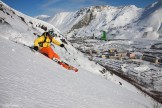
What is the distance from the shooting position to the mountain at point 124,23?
9481 centimetres

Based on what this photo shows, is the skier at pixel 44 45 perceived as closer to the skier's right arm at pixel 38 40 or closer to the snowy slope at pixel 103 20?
the skier's right arm at pixel 38 40

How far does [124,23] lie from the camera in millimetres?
116812

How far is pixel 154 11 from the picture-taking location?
106688mm

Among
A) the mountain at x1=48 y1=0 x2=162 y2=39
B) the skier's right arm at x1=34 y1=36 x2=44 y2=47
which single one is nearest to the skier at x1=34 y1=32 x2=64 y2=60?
the skier's right arm at x1=34 y1=36 x2=44 y2=47

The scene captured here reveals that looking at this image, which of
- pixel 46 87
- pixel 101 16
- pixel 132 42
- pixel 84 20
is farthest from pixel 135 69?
pixel 84 20

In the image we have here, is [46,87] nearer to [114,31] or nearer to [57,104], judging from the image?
[57,104]

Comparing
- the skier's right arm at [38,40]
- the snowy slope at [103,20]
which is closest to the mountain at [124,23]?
the snowy slope at [103,20]

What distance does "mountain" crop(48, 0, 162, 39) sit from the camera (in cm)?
9481

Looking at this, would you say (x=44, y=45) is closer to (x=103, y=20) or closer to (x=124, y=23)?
(x=124, y=23)

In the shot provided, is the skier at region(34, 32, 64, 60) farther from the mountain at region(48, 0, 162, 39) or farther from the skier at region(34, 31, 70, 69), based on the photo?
the mountain at region(48, 0, 162, 39)

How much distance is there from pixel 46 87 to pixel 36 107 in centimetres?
121

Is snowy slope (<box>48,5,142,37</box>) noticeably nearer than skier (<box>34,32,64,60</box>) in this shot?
No

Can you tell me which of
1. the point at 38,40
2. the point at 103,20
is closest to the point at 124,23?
the point at 103,20

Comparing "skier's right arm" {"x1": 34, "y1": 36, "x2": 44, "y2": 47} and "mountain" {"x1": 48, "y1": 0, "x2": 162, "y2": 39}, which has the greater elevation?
"mountain" {"x1": 48, "y1": 0, "x2": 162, "y2": 39}
